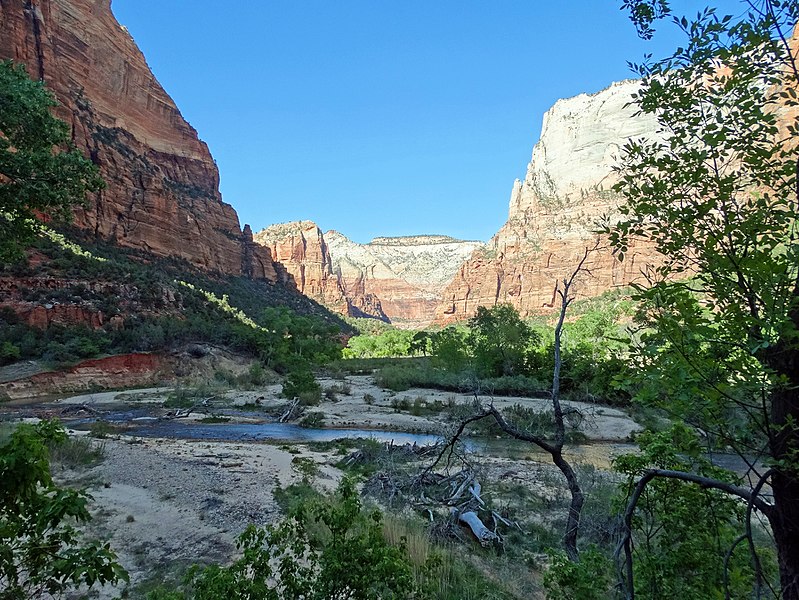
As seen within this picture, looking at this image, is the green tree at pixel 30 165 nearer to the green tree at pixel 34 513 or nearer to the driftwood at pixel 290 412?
the green tree at pixel 34 513

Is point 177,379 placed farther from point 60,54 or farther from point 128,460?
point 60,54

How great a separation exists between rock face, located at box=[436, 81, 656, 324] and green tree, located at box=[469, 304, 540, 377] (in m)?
88.8

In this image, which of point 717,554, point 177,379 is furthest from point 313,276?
point 717,554

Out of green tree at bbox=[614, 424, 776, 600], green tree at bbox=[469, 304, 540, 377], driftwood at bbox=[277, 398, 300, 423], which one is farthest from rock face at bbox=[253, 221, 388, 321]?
green tree at bbox=[614, 424, 776, 600]

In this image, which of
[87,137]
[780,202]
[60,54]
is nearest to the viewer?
[780,202]

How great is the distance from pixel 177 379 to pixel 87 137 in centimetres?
4713

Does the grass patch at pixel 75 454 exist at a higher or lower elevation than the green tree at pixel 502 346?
lower

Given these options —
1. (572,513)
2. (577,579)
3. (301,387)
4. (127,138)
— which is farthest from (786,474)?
(127,138)

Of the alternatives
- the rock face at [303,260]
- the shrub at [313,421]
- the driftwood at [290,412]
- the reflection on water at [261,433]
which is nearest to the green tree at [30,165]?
the reflection on water at [261,433]

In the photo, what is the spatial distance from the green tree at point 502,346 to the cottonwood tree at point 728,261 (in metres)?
36.4

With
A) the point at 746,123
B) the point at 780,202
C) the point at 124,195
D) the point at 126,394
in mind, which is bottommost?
the point at 126,394

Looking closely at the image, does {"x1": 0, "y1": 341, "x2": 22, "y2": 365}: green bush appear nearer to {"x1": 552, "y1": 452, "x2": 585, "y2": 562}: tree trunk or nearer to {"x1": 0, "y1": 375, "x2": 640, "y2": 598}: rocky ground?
{"x1": 0, "y1": 375, "x2": 640, "y2": 598}: rocky ground

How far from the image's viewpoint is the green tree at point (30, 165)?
599cm

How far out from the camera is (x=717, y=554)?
3662 millimetres
